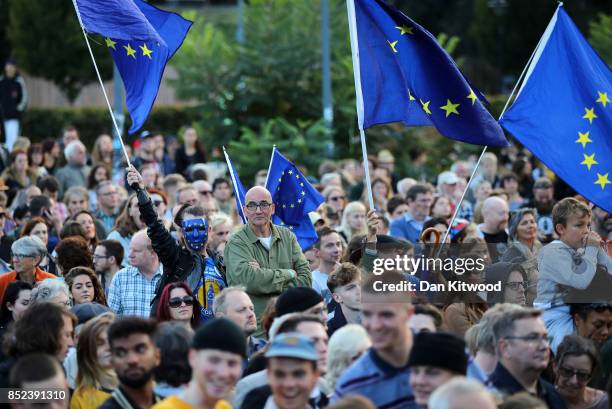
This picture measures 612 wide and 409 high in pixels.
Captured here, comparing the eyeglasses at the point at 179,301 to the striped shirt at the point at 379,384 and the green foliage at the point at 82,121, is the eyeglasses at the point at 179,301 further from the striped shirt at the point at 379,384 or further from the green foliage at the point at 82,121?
the green foliage at the point at 82,121

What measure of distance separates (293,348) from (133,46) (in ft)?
18.4

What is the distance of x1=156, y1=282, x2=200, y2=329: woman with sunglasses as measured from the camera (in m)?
9.69

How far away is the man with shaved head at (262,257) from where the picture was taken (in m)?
11.2

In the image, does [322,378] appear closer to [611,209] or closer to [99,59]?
[611,209]

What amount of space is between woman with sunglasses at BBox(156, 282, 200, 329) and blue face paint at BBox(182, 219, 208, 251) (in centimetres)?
171

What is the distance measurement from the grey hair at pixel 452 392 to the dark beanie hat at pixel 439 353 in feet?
2.07

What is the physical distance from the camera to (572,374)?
942 centimetres

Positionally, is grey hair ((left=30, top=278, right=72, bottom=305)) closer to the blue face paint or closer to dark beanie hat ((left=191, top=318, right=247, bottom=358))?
the blue face paint

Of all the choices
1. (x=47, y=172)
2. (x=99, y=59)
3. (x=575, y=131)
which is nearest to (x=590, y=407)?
(x=575, y=131)

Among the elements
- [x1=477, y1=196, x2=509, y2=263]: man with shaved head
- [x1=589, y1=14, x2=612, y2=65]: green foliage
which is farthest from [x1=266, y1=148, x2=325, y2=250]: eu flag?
[x1=589, y1=14, x2=612, y2=65]: green foliage

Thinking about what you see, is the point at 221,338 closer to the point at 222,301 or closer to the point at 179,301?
the point at 222,301

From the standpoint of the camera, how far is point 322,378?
8508 mm

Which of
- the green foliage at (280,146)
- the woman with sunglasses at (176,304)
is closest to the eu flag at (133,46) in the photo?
the woman with sunglasses at (176,304)

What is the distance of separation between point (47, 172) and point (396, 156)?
8.85 m
